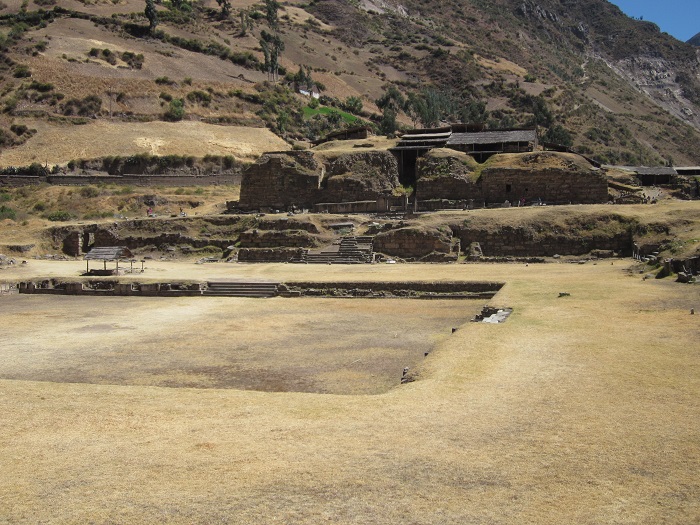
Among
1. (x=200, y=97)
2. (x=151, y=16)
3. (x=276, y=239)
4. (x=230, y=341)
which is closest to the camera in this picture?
(x=230, y=341)

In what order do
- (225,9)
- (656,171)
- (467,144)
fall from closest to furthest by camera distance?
(467,144) → (656,171) → (225,9)

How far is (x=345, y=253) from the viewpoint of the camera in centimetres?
3631

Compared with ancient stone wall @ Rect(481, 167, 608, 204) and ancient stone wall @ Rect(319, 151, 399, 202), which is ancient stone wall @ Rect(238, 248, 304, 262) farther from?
ancient stone wall @ Rect(481, 167, 608, 204)

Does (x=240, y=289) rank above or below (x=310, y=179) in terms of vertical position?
below

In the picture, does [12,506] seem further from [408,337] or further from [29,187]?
[29,187]

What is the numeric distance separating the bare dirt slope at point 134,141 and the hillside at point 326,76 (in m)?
0.25

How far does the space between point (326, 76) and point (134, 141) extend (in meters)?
55.3

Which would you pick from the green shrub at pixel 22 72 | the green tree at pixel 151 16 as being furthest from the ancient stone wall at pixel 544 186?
the green tree at pixel 151 16

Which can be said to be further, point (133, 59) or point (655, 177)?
point (133, 59)

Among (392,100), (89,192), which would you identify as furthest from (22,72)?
(392,100)

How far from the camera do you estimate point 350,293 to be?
26734 millimetres

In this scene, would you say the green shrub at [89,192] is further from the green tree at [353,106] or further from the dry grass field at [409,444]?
the green tree at [353,106]

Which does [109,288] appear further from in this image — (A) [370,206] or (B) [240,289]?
(A) [370,206]

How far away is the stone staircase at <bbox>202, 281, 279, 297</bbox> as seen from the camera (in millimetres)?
27438
